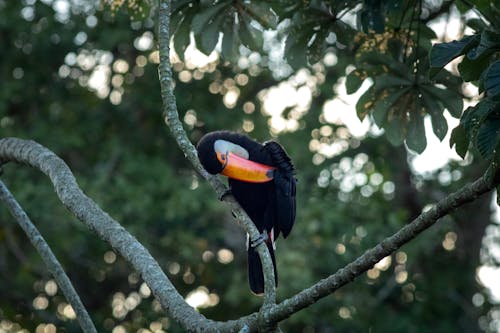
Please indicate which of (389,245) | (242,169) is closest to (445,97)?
(242,169)

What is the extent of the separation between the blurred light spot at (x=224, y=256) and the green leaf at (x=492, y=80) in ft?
19.5

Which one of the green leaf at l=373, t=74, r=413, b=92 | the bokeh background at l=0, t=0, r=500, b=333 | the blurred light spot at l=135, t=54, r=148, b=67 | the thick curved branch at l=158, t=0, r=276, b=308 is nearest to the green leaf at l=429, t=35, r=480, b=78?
the thick curved branch at l=158, t=0, r=276, b=308

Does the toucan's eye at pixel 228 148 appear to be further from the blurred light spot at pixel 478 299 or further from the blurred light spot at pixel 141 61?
the blurred light spot at pixel 478 299

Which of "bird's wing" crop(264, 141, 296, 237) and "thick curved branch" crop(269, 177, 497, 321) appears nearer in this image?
"thick curved branch" crop(269, 177, 497, 321)

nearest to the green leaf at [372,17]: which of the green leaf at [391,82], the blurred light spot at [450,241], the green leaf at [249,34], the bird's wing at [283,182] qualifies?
the green leaf at [391,82]

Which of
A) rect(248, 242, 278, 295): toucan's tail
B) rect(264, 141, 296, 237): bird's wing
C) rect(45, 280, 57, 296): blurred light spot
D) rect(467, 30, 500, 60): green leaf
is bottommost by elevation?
rect(45, 280, 57, 296): blurred light spot

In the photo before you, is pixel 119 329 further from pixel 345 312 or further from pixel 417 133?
pixel 417 133

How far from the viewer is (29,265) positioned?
24.8 feet

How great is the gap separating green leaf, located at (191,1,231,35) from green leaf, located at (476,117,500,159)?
1.75m

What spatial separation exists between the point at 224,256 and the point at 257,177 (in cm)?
425

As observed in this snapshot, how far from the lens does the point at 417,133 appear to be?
13.6 feet

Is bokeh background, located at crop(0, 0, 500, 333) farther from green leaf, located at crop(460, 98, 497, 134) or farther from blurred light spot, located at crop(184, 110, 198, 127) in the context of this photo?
green leaf, located at crop(460, 98, 497, 134)

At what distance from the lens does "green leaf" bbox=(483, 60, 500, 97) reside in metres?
2.57

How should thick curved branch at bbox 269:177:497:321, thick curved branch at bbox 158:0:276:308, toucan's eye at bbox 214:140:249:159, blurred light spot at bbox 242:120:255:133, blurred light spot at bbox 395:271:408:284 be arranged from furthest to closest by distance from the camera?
1. blurred light spot at bbox 242:120:255:133
2. blurred light spot at bbox 395:271:408:284
3. toucan's eye at bbox 214:140:249:159
4. thick curved branch at bbox 158:0:276:308
5. thick curved branch at bbox 269:177:497:321
